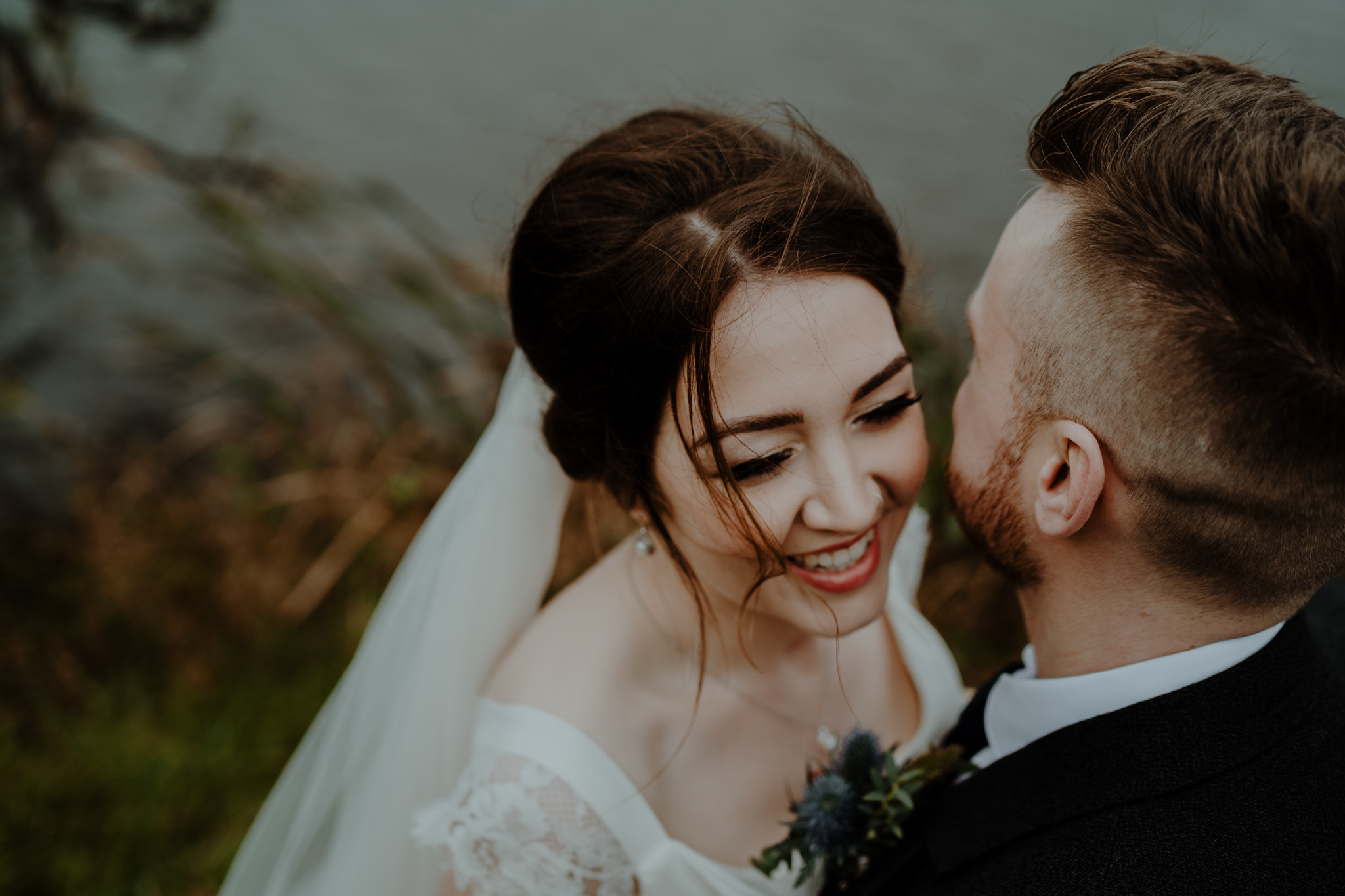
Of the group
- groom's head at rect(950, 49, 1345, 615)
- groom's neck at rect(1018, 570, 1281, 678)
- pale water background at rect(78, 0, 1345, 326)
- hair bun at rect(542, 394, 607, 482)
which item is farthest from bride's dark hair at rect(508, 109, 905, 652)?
pale water background at rect(78, 0, 1345, 326)

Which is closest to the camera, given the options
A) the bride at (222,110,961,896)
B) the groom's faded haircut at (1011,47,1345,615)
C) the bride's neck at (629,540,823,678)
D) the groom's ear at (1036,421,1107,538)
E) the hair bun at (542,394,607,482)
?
the groom's faded haircut at (1011,47,1345,615)

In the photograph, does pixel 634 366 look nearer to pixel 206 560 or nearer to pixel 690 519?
pixel 690 519

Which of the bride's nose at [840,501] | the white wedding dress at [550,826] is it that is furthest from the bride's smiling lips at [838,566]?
the white wedding dress at [550,826]

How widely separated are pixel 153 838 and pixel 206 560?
4.34 ft

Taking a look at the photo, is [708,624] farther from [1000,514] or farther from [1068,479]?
[1068,479]

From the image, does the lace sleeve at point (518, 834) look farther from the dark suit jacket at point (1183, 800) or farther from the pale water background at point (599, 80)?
the pale water background at point (599, 80)

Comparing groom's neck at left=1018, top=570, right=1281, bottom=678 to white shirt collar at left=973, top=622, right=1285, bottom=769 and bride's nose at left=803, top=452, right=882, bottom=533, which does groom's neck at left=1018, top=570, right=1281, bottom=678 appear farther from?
bride's nose at left=803, top=452, right=882, bottom=533

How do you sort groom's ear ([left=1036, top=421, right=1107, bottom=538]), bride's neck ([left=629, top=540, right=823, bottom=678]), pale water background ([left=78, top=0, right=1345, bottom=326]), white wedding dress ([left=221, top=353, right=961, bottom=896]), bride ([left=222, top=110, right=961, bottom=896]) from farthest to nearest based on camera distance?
pale water background ([left=78, top=0, right=1345, bottom=326]) < bride's neck ([left=629, top=540, right=823, bottom=678]) < white wedding dress ([left=221, top=353, right=961, bottom=896]) < bride ([left=222, top=110, right=961, bottom=896]) < groom's ear ([left=1036, top=421, right=1107, bottom=538])

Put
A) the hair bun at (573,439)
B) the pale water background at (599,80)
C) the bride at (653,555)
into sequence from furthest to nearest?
the pale water background at (599,80) → the hair bun at (573,439) → the bride at (653,555)

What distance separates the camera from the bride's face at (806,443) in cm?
155

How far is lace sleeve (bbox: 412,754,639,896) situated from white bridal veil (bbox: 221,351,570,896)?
0.42 meters

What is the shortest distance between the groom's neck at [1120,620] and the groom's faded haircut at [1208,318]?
1.8 inches

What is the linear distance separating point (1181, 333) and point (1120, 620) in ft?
1.94

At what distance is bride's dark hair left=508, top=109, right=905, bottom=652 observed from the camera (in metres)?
1.58
